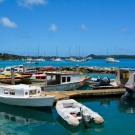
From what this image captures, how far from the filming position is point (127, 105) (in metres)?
25.9

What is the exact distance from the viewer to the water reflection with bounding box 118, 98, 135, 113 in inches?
940

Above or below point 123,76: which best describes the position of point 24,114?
below

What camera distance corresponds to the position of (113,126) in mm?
18438

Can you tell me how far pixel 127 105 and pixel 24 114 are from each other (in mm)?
10741

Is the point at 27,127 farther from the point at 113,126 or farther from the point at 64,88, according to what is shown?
the point at 64,88

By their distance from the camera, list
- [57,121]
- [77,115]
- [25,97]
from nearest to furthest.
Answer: [77,115]
[57,121]
[25,97]

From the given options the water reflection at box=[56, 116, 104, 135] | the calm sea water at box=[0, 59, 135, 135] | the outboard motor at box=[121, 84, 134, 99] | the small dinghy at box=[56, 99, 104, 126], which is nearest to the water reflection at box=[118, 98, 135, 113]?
the calm sea water at box=[0, 59, 135, 135]

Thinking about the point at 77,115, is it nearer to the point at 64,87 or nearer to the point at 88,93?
the point at 88,93

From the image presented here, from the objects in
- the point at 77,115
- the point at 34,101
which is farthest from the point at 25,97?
the point at 77,115

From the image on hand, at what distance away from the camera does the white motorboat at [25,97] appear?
22.5 metres

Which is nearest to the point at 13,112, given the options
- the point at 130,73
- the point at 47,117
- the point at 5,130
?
the point at 47,117

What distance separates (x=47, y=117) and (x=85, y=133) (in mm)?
4814

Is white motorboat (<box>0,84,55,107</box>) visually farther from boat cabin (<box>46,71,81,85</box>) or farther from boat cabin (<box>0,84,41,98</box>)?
boat cabin (<box>46,71,81,85</box>)

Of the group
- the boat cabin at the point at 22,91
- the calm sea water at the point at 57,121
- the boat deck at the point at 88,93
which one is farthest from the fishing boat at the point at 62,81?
the boat cabin at the point at 22,91
